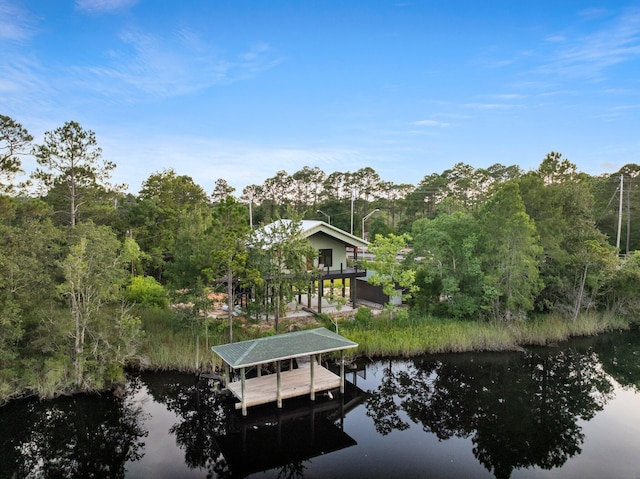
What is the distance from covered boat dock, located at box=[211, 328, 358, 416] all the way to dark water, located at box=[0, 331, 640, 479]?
48 centimetres

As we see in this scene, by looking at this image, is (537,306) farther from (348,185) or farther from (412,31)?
(348,185)

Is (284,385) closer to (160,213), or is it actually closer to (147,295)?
(147,295)

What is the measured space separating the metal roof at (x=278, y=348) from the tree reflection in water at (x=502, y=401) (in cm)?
281

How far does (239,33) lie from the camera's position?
20016 millimetres

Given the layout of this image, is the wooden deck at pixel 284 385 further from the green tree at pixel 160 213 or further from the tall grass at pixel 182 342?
the green tree at pixel 160 213

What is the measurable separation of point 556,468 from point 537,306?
15.5 m

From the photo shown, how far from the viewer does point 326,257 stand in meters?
24.1

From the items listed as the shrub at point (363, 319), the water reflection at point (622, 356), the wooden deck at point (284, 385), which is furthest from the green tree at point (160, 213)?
the water reflection at point (622, 356)

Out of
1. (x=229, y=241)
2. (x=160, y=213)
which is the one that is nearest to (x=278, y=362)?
(x=229, y=241)

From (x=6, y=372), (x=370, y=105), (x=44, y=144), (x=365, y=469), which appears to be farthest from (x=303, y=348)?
(x=370, y=105)

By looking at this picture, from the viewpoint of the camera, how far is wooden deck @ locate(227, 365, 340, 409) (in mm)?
13172

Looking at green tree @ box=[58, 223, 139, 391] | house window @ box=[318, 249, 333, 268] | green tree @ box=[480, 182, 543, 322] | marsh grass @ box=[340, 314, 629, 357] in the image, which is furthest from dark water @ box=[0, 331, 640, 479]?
house window @ box=[318, 249, 333, 268]

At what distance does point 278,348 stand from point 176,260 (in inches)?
295

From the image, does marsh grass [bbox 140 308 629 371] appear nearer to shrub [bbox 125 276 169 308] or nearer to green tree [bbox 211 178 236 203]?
shrub [bbox 125 276 169 308]
